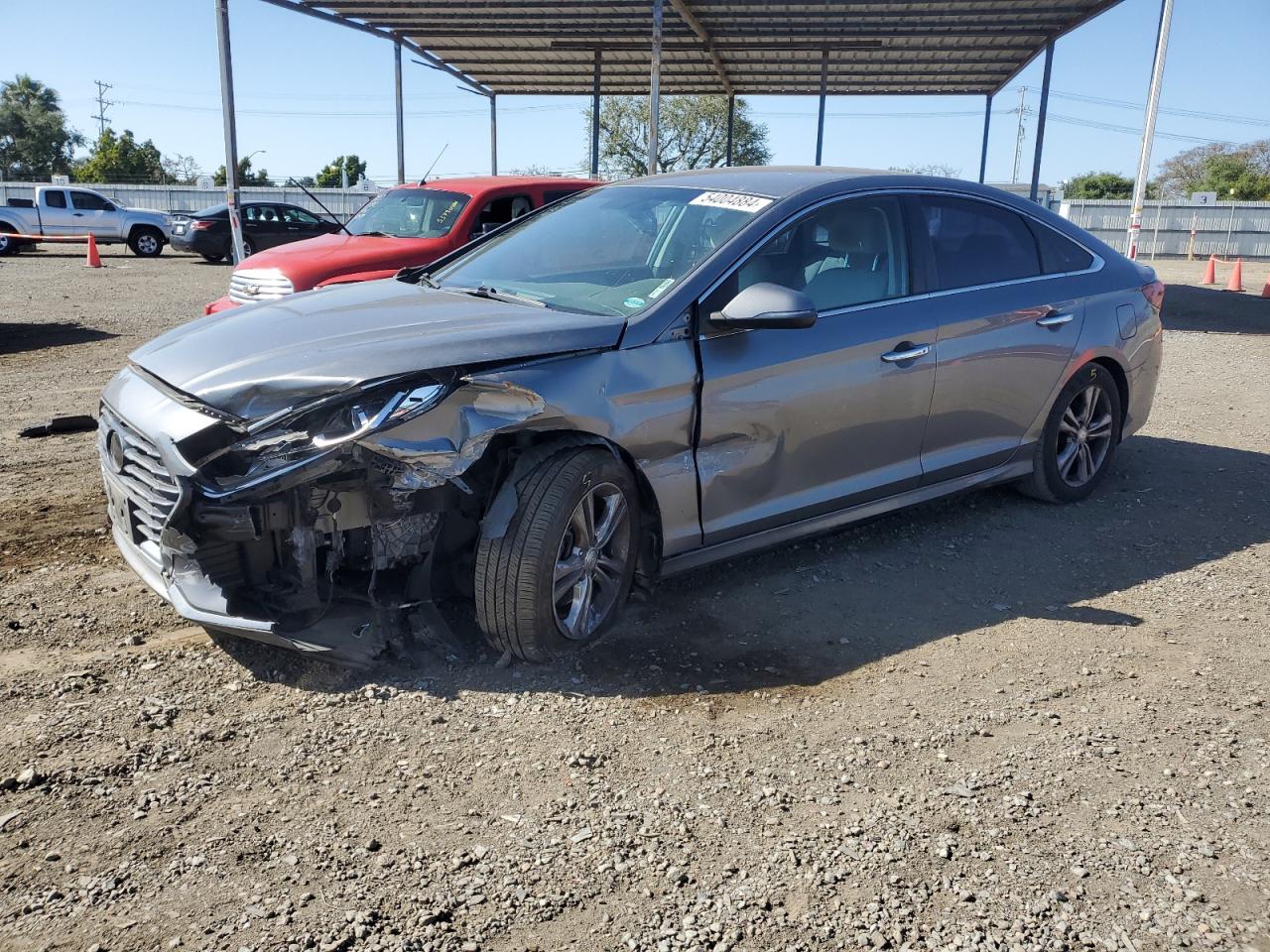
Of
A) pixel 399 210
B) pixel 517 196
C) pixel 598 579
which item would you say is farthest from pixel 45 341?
pixel 598 579

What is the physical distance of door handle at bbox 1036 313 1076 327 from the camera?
5.07 metres

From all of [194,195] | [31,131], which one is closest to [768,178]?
[194,195]

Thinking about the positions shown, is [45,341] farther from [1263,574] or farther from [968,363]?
[1263,574]

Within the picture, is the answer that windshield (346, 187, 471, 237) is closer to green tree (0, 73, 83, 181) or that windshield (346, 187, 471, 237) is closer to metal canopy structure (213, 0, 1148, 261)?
metal canopy structure (213, 0, 1148, 261)

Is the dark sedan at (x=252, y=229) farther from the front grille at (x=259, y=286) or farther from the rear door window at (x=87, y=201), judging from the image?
the front grille at (x=259, y=286)

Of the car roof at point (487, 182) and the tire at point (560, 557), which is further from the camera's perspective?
the car roof at point (487, 182)

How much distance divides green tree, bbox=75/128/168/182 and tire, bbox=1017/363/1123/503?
208ft

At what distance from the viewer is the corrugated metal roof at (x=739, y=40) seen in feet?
50.9

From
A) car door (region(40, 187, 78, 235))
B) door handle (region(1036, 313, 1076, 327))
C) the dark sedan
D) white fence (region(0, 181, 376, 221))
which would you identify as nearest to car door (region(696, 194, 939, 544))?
door handle (region(1036, 313, 1076, 327))

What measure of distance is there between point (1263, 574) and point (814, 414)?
2.38 metres

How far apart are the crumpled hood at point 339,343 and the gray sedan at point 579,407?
0.01m

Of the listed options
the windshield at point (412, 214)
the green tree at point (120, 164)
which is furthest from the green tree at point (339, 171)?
the windshield at point (412, 214)

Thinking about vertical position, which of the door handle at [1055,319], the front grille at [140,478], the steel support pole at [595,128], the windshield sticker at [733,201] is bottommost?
the front grille at [140,478]

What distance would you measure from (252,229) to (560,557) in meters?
23.0
